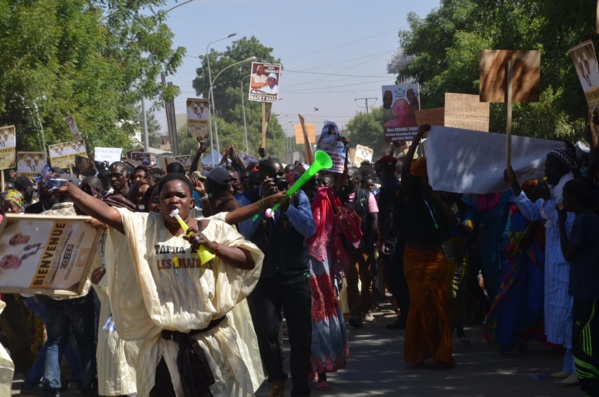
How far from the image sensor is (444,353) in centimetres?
934

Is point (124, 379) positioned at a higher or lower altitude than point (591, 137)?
lower

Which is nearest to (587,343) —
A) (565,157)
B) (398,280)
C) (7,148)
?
(565,157)

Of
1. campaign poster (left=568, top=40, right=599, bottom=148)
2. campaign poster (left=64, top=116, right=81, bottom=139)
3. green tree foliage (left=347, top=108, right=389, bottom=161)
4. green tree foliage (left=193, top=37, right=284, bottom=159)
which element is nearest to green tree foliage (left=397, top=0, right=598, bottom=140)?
campaign poster (left=568, top=40, right=599, bottom=148)

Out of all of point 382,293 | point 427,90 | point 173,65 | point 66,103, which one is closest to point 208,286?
point 382,293

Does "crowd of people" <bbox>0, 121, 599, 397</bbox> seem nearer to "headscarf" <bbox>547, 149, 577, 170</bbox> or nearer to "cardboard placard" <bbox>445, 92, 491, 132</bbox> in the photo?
"headscarf" <bbox>547, 149, 577, 170</bbox>

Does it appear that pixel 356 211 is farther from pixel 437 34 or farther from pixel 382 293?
pixel 437 34

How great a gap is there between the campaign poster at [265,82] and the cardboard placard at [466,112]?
900 centimetres

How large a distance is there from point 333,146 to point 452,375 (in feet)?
7.72

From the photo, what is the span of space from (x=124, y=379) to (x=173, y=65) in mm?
32617

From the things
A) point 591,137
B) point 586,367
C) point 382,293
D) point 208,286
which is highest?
point 591,137

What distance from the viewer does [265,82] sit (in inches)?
786

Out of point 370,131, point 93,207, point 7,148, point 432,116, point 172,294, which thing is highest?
point 432,116

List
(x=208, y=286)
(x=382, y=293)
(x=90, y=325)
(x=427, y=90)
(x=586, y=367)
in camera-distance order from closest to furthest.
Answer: (x=208, y=286)
(x=586, y=367)
(x=90, y=325)
(x=382, y=293)
(x=427, y=90)

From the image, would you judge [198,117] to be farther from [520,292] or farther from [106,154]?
[520,292]
